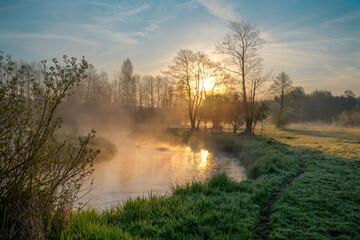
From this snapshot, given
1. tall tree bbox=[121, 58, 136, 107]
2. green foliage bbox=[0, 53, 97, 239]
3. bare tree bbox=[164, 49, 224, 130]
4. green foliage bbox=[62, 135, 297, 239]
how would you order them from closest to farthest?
1. green foliage bbox=[0, 53, 97, 239]
2. green foliage bbox=[62, 135, 297, 239]
3. bare tree bbox=[164, 49, 224, 130]
4. tall tree bbox=[121, 58, 136, 107]

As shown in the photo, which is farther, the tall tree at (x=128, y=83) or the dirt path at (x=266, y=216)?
the tall tree at (x=128, y=83)

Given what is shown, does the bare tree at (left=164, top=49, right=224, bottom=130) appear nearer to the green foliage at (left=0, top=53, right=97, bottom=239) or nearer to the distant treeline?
Answer: the green foliage at (left=0, top=53, right=97, bottom=239)

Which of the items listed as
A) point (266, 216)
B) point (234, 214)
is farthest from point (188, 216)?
point (266, 216)

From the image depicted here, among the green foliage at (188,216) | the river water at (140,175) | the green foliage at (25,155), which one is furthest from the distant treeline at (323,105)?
the green foliage at (25,155)

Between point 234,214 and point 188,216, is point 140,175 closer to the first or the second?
point 188,216

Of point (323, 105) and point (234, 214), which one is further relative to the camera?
point (323, 105)

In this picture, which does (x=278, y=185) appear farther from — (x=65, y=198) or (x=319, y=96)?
(x=319, y=96)

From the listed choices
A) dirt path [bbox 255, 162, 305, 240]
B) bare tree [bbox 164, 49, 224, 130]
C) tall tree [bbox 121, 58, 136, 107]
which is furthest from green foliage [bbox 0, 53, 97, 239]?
tall tree [bbox 121, 58, 136, 107]

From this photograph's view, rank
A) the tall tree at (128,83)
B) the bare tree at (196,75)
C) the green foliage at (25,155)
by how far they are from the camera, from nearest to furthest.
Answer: the green foliage at (25,155)
the bare tree at (196,75)
the tall tree at (128,83)

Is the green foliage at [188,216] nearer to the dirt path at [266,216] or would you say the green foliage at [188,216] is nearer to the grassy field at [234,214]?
the grassy field at [234,214]

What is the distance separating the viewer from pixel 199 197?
6156mm

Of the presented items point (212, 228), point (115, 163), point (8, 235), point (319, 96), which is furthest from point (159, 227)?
point (319, 96)

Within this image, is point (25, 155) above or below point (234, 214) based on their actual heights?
above

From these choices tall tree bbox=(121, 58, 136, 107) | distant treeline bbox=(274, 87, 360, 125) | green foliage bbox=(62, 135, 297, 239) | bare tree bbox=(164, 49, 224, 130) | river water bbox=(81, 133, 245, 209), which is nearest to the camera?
green foliage bbox=(62, 135, 297, 239)
